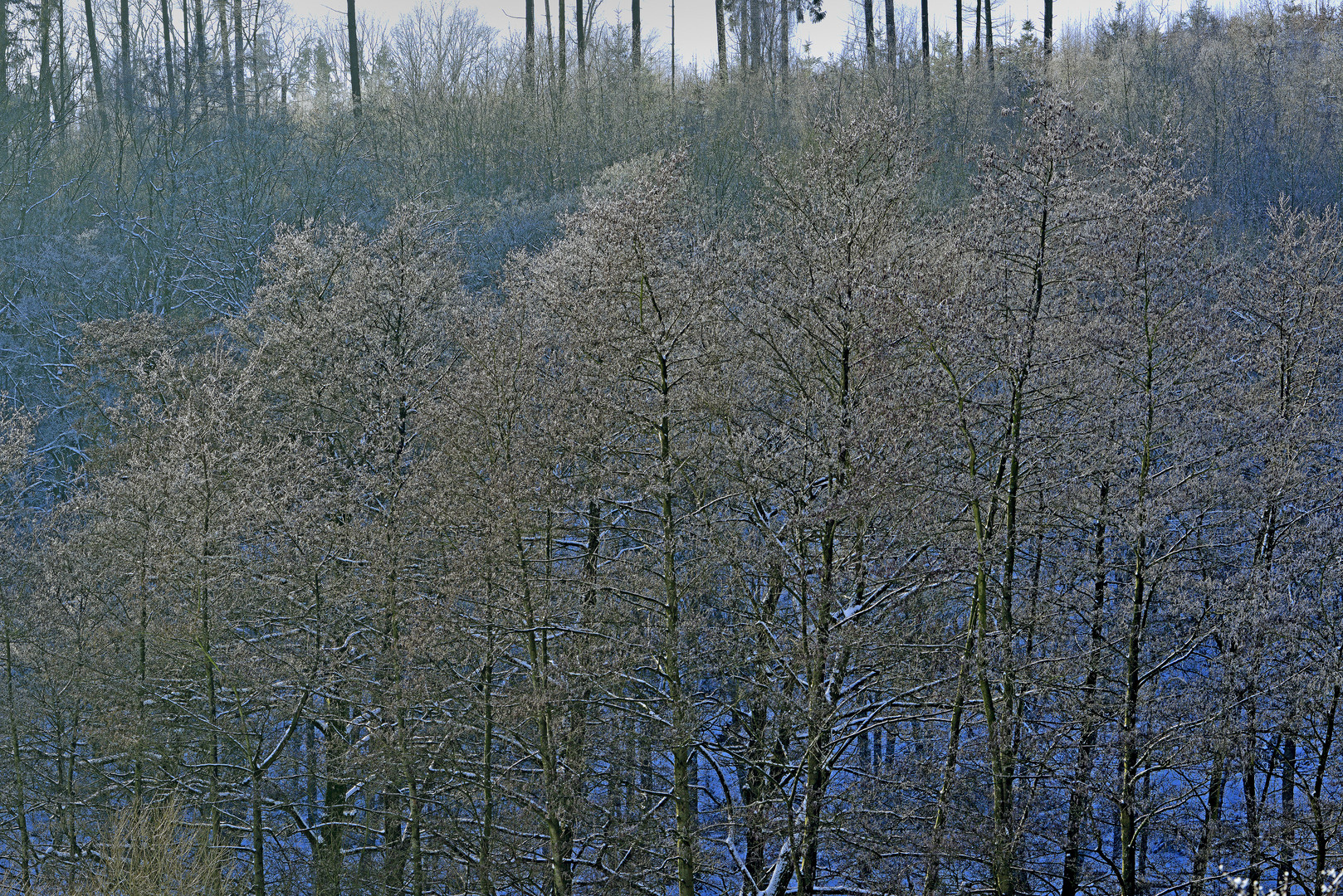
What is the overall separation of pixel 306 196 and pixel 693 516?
2397cm

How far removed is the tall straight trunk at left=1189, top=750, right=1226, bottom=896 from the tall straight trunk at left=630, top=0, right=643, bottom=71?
36.2 metres

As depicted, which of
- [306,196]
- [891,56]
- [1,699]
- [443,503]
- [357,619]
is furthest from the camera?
[891,56]

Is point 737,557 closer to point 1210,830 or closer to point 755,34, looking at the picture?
point 1210,830

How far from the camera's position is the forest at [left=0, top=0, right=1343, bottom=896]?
14.2 metres

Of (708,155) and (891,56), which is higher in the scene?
(891,56)

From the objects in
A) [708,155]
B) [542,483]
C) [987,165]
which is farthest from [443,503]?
[708,155]

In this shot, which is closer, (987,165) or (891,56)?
(987,165)

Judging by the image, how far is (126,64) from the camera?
3862 centimetres

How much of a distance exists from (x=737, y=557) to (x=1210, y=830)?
7.41m

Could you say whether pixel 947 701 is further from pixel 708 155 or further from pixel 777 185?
pixel 708 155

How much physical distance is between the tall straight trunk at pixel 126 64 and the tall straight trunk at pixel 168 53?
3.86 feet

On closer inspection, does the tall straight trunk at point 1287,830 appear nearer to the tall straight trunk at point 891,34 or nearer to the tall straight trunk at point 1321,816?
the tall straight trunk at point 1321,816

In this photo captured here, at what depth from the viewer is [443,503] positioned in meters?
15.1

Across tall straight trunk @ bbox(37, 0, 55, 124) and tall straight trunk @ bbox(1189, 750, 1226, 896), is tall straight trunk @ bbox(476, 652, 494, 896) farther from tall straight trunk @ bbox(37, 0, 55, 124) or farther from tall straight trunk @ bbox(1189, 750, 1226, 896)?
tall straight trunk @ bbox(37, 0, 55, 124)
